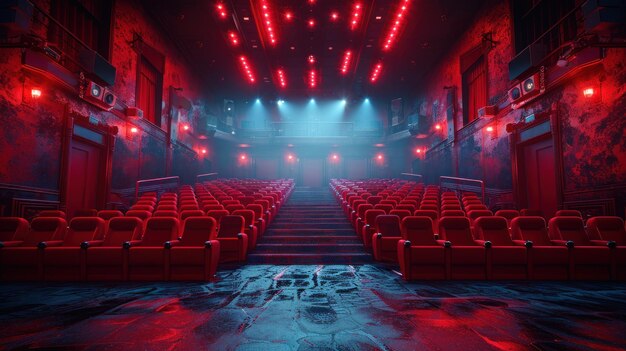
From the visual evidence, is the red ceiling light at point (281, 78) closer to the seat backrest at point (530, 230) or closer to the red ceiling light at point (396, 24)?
the red ceiling light at point (396, 24)

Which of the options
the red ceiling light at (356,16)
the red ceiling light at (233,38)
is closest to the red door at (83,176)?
the red ceiling light at (233,38)

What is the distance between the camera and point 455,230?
480 centimetres

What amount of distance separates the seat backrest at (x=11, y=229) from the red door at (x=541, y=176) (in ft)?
28.5

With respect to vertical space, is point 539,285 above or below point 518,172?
below

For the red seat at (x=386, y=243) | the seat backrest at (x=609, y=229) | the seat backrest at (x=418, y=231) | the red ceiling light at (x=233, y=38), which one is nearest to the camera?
the seat backrest at (x=418, y=231)

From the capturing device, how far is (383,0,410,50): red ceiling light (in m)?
9.42

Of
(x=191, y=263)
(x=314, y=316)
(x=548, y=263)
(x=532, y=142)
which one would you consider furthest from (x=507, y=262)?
(x=532, y=142)

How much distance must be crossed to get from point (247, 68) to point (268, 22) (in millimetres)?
3475

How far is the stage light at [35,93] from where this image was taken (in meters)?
5.71

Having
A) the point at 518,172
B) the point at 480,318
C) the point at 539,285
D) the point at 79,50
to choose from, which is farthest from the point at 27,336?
the point at 518,172

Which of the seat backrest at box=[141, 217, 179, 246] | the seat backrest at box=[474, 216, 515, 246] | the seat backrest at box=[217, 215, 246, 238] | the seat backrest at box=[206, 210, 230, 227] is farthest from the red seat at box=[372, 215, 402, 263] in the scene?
the seat backrest at box=[141, 217, 179, 246]

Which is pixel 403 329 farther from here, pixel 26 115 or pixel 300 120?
pixel 300 120

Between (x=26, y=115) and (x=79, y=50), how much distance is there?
7.59 ft

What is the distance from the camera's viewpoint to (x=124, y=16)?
863cm
